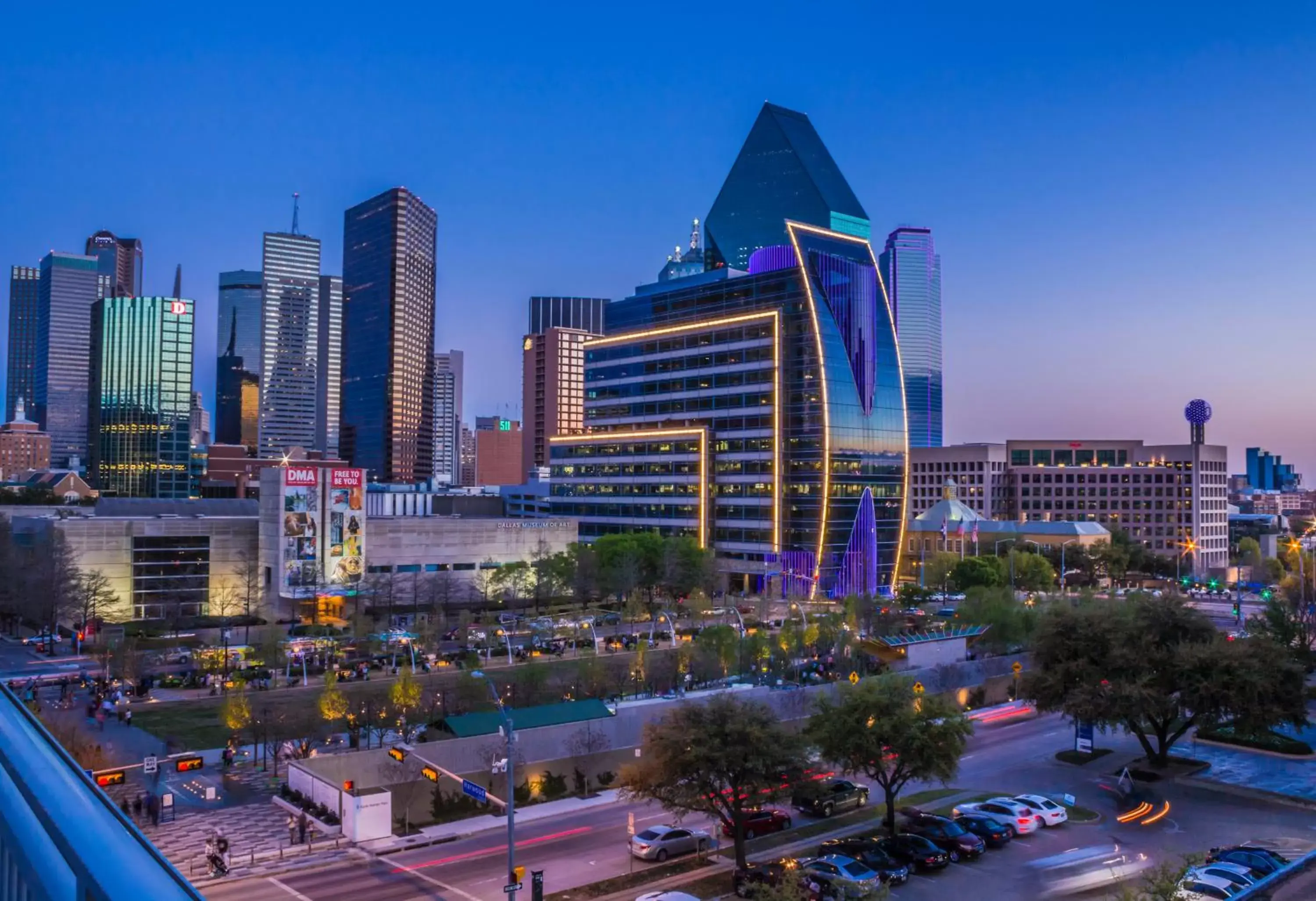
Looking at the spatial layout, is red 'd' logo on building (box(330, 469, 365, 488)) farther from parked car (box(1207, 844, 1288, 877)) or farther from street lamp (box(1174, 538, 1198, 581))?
street lamp (box(1174, 538, 1198, 581))

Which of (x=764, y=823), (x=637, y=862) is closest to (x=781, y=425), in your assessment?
(x=764, y=823)

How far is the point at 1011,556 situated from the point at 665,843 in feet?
264

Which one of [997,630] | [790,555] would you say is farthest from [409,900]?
[790,555]

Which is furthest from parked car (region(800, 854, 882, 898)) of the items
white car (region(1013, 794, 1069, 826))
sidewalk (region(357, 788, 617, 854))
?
sidewalk (region(357, 788, 617, 854))

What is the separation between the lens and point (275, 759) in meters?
42.2

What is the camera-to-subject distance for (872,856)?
31.1m

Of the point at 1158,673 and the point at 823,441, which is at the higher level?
the point at 823,441

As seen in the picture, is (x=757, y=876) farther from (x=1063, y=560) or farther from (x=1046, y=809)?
(x=1063, y=560)

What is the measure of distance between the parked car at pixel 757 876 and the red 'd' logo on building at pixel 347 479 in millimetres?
63325

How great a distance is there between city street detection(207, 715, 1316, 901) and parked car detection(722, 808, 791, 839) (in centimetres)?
149

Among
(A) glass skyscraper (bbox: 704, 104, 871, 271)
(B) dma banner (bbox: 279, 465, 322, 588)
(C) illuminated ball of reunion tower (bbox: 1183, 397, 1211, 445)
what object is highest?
(A) glass skyscraper (bbox: 704, 104, 871, 271)

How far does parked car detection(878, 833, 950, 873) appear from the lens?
104 ft

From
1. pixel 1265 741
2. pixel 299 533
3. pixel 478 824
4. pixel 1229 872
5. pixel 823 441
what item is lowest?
pixel 478 824

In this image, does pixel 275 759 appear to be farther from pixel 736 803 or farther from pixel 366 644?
pixel 366 644
